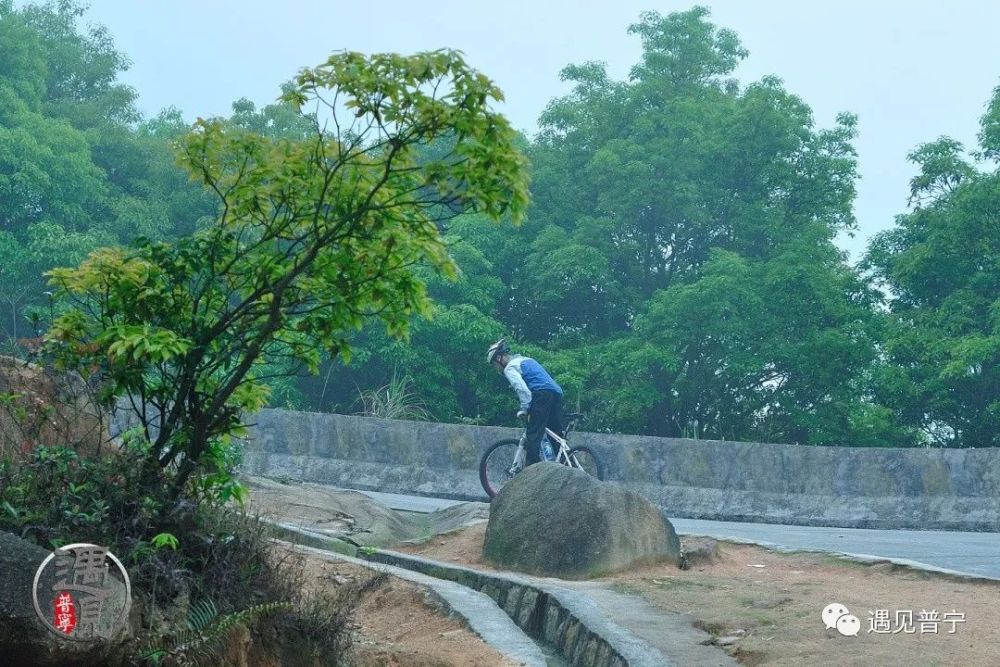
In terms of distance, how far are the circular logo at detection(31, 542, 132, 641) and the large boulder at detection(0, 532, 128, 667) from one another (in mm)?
19

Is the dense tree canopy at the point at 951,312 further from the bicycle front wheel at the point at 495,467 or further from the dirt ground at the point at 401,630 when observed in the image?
the dirt ground at the point at 401,630

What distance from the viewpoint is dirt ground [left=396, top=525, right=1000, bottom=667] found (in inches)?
267

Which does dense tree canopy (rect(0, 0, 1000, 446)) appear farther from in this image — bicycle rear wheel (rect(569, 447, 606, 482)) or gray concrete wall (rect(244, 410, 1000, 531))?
bicycle rear wheel (rect(569, 447, 606, 482))

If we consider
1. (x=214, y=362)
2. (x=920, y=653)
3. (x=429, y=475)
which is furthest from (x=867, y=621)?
(x=429, y=475)

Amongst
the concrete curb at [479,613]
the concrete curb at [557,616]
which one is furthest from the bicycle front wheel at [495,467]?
the concrete curb at [479,613]

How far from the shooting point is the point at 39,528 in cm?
549

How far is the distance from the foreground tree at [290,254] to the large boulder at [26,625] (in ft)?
3.96

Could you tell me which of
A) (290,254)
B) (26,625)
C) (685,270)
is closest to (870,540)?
(290,254)

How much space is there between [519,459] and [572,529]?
4951 millimetres

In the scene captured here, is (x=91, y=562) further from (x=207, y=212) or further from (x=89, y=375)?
(x=207, y=212)

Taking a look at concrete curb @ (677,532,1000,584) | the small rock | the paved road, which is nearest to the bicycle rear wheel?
the paved road

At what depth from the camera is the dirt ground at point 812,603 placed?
679cm

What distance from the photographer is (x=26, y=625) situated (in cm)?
483

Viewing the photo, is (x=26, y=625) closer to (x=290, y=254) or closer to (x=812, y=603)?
(x=290, y=254)
